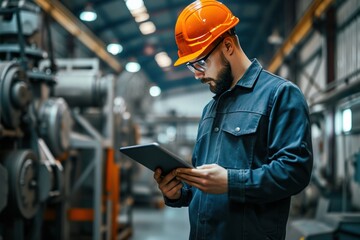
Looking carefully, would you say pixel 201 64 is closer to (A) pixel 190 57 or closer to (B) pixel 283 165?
(A) pixel 190 57

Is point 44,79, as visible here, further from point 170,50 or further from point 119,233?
point 170,50

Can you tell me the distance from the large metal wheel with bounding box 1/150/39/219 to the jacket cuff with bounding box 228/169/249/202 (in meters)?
2.43

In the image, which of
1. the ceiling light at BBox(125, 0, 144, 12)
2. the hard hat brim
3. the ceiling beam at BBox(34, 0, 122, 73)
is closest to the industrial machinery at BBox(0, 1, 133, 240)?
the ceiling beam at BBox(34, 0, 122, 73)

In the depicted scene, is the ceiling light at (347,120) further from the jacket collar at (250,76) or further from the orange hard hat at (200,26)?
the orange hard hat at (200,26)

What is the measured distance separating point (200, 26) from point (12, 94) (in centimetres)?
231

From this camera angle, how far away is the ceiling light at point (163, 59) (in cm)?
1484

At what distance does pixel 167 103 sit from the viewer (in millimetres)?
21031

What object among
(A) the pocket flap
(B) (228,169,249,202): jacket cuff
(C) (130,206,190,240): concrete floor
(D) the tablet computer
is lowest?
(C) (130,206,190,240): concrete floor

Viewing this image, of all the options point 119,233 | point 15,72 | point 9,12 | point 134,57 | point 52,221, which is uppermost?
point 134,57

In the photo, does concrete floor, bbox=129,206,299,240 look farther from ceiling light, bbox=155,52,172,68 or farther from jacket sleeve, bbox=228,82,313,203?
jacket sleeve, bbox=228,82,313,203

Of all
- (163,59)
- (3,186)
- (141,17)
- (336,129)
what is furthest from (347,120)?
(163,59)

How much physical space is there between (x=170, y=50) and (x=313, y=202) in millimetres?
8895

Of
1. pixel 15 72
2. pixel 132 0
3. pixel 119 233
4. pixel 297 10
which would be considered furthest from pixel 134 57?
pixel 15 72

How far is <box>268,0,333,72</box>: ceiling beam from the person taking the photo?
21.2 ft
